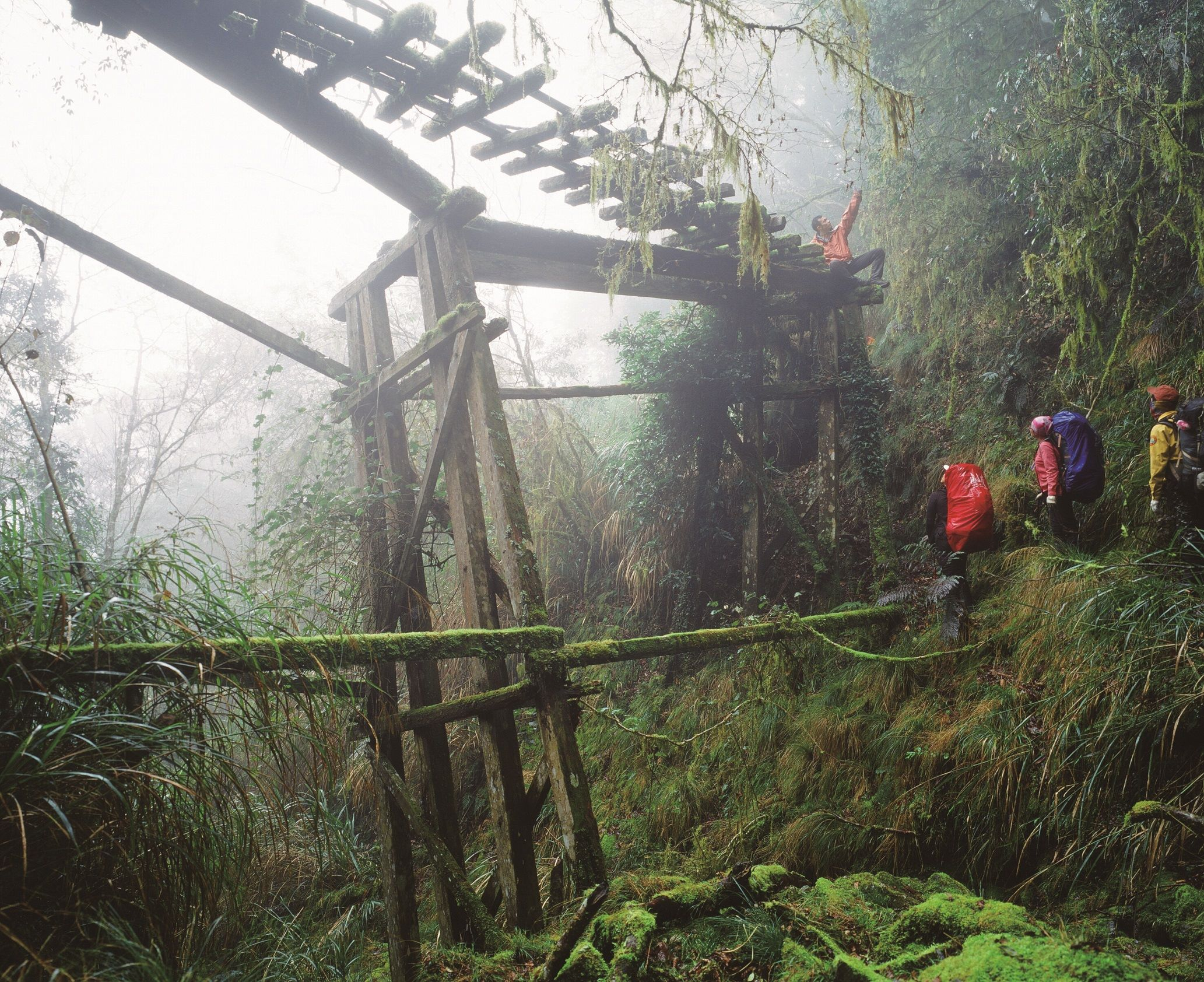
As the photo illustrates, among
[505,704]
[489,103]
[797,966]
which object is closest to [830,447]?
[489,103]

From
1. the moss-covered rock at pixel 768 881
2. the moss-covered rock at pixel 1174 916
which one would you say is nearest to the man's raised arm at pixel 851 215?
the moss-covered rock at pixel 1174 916

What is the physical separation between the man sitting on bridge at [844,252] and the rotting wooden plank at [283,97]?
433cm

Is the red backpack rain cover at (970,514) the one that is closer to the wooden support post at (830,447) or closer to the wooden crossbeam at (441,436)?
the wooden support post at (830,447)

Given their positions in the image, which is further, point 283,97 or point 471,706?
point 283,97

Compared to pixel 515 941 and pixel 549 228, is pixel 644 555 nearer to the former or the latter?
pixel 549 228

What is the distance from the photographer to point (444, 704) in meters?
3.80

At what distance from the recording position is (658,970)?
181 cm

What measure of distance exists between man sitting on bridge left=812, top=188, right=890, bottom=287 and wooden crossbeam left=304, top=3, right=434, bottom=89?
456 centimetres

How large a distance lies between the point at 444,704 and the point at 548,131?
12.8ft

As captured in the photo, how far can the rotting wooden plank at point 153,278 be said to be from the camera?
12.3 ft

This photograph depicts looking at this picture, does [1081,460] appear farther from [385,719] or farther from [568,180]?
[385,719]

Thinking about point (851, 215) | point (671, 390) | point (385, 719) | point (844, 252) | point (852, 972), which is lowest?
point (852, 972)

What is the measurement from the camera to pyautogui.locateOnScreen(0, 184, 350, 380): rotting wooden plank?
3.75 m

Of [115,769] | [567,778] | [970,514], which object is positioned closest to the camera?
[115,769]
